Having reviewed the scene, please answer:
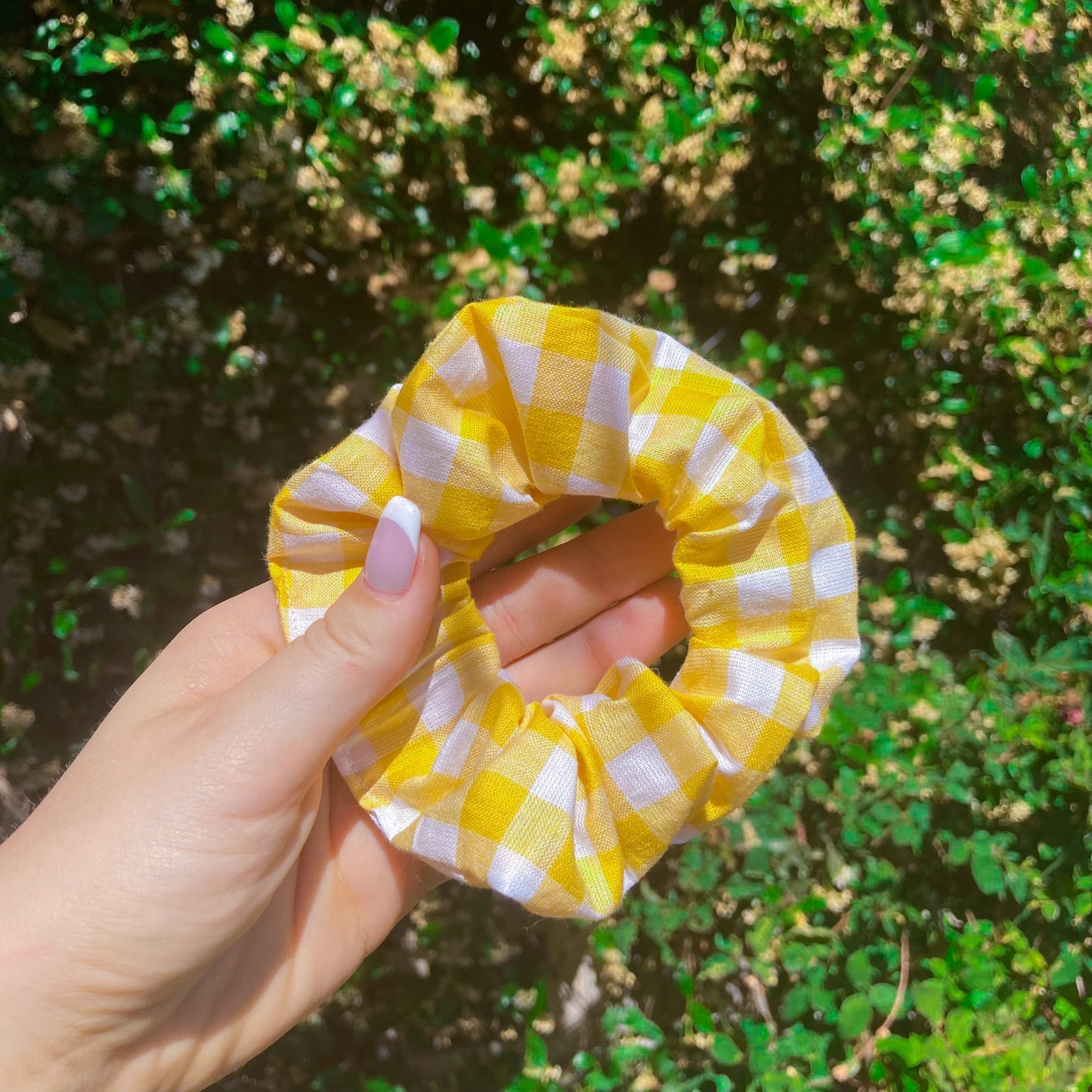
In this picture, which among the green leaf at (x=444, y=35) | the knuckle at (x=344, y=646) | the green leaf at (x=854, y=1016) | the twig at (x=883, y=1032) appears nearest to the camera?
the knuckle at (x=344, y=646)

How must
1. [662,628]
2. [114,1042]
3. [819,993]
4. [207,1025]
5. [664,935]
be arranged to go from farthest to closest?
[664,935] < [819,993] < [662,628] < [207,1025] < [114,1042]

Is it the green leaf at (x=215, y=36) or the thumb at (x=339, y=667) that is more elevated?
the green leaf at (x=215, y=36)

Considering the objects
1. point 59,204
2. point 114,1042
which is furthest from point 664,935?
point 59,204

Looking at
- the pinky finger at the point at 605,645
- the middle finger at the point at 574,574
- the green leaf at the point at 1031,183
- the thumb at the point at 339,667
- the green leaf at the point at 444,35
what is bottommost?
the pinky finger at the point at 605,645

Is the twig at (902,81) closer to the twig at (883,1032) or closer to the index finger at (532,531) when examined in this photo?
the index finger at (532,531)

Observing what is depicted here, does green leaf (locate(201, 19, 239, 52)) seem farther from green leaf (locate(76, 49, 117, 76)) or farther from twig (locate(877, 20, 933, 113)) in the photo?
twig (locate(877, 20, 933, 113))

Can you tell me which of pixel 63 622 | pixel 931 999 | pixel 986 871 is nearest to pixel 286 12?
pixel 63 622

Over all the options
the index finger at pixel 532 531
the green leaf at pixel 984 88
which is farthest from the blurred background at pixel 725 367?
the index finger at pixel 532 531

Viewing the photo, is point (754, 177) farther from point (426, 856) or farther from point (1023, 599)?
point (426, 856)
